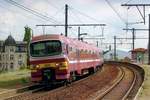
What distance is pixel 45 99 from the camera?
21.8 metres

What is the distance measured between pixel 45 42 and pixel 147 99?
9.18 m

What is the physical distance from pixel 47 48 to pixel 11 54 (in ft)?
412

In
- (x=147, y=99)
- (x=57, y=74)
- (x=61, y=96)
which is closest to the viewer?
(x=147, y=99)

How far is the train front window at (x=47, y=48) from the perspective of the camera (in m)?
28.1

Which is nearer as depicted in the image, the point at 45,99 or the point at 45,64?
the point at 45,99

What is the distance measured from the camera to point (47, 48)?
28172 millimetres

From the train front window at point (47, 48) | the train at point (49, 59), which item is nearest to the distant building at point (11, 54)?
the train at point (49, 59)

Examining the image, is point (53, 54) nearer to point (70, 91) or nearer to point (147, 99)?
point (70, 91)

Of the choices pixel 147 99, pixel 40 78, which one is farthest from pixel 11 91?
pixel 147 99

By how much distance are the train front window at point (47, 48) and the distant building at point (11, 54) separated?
369 ft

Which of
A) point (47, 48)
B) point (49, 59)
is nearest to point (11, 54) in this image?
point (47, 48)

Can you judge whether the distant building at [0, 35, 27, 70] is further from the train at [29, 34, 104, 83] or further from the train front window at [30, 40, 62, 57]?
the train front window at [30, 40, 62, 57]

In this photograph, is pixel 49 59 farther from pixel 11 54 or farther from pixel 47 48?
pixel 11 54

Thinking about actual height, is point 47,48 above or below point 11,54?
above
